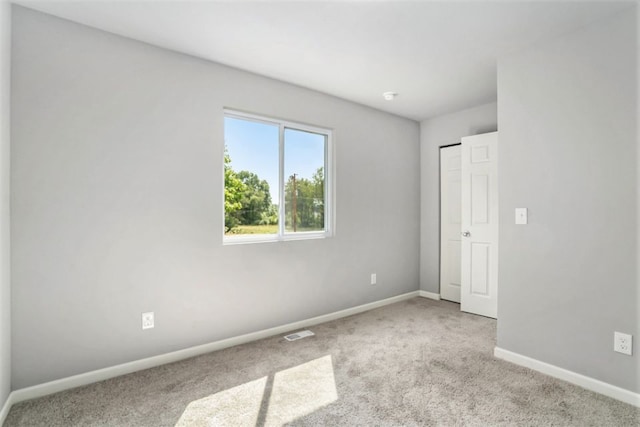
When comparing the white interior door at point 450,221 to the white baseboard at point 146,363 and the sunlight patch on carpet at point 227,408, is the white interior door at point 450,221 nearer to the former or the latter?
the white baseboard at point 146,363

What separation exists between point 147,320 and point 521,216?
289cm

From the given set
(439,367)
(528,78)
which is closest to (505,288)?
(439,367)

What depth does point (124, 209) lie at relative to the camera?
242 centimetres

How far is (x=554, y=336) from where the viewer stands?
7.96 feet

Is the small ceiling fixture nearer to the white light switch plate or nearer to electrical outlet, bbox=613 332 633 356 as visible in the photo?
the white light switch plate

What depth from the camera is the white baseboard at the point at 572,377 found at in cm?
208

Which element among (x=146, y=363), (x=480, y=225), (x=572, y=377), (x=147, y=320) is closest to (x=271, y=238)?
(x=147, y=320)

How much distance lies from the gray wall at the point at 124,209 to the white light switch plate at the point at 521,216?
1889 mm

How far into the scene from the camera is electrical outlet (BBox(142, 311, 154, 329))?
2508 millimetres

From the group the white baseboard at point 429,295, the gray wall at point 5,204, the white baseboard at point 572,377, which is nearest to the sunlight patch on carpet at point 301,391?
the white baseboard at point 572,377

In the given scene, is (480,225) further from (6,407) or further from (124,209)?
(6,407)

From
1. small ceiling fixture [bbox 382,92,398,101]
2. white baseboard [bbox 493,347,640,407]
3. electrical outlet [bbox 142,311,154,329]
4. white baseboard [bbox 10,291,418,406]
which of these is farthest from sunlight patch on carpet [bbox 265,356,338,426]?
small ceiling fixture [bbox 382,92,398,101]

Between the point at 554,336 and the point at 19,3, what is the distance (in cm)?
408

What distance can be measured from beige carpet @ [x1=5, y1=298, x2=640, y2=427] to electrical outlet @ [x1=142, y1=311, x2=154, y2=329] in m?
0.31
